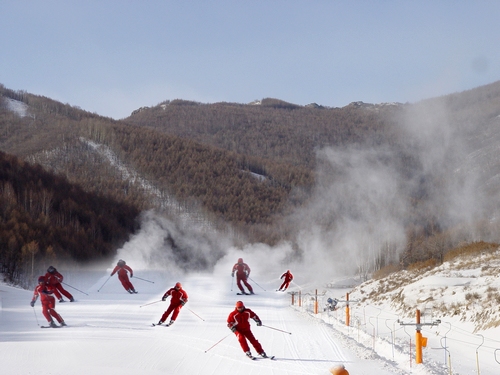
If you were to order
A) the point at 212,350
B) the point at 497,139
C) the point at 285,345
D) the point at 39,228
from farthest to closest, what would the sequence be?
the point at 497,139, the point at 39,228, the point at 285,345, the point at 212,350

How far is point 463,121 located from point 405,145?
1968 centimetres

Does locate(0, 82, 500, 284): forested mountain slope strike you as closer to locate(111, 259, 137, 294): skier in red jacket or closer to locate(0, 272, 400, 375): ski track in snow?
locate(111, 259, 137, 294): skier in red jacket

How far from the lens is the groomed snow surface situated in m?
10.6

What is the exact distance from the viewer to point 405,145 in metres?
171

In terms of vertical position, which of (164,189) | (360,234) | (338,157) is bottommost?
(360,234)

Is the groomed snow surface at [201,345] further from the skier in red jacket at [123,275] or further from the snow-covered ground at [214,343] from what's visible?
the skier in red jacket at [123,275]

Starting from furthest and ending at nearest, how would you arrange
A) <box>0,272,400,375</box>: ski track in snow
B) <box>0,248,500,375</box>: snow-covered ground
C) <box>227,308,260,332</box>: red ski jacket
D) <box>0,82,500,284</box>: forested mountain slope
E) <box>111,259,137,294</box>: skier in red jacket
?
<box>0,82,500,284</box>: forested mountain slope
<box>111,259,137,294</box>: skier in red jacket
<box>227,308,260,332</box>: red ski jacket
<box>0,248,500,375</box>: snow-covered ground
<box>0,272,400,375</box>: ski track in snow

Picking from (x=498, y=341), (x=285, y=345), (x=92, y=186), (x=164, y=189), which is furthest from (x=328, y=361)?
(x=164, y=189)

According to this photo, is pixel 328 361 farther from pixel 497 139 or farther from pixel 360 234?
pixel 497 139

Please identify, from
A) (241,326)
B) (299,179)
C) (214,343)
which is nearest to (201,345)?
(214,343)

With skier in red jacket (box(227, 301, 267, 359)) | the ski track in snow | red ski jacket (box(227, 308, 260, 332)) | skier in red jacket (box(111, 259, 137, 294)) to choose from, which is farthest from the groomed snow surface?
skier in red jacket (box(111, 259, 137, 294))

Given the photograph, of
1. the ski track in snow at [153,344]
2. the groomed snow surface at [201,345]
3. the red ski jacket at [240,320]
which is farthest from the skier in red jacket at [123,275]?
the red ski jacket at [240,320]

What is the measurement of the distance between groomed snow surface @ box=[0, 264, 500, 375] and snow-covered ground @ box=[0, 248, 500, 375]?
0.02 meters

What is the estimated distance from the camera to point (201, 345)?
1341cm
